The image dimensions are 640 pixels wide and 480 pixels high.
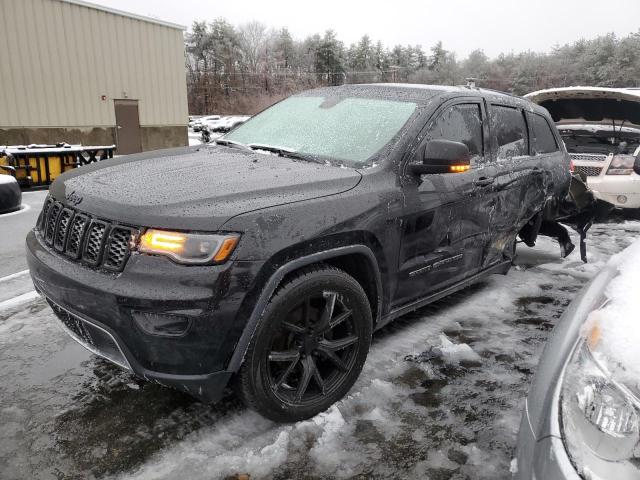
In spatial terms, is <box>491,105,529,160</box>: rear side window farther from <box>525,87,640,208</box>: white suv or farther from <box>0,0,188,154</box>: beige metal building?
<box>0,0,188,154</box>: beige metal building

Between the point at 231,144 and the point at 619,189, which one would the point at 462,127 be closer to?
the point at 231,144

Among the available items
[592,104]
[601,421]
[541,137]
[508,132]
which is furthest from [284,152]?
[592,104]

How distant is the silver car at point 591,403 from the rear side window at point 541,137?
9.83ft

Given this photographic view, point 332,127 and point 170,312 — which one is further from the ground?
point 332,127

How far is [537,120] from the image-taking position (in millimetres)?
4457

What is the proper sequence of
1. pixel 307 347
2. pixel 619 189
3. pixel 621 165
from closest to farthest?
pixel 307 347
pixel 619 189
pixel 621 165

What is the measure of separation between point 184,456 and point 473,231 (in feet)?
7.75

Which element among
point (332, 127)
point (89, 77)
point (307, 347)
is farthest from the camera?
point (89, 77)

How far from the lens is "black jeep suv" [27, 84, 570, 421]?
79.2 inches

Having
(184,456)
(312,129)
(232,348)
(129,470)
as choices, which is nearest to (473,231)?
(312,129)

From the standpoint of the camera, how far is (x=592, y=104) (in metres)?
6.99

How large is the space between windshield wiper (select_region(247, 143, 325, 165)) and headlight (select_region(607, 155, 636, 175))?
570 centimetres

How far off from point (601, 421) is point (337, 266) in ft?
4.95

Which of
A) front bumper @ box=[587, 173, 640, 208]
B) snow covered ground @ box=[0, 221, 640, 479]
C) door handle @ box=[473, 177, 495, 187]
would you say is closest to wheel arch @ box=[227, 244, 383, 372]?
snow covered ground @ box=[0, 221, 640, 479]
